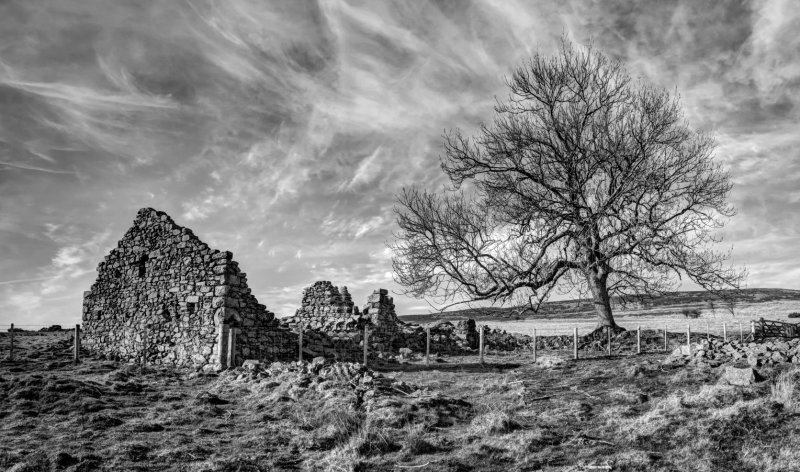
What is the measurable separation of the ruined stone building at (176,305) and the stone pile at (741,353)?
12488 millimetres

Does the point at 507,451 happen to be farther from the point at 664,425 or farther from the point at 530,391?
the point at 530,391

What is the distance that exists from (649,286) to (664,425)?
1543 cm

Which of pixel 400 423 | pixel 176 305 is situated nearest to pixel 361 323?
pixel 176 305

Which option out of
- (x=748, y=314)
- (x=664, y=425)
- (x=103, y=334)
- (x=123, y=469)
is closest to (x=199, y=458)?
(x=123, y=469)

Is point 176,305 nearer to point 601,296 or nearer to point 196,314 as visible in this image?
point 196,314

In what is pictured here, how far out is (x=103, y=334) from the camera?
22.4m

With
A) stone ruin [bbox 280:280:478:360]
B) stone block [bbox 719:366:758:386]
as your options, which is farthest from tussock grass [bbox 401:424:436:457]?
stone ruin [bbox 280:280:478:360]

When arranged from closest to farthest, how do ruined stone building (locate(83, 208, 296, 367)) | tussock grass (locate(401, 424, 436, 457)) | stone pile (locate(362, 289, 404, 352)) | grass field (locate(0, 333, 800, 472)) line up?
grass field (locate(0, 333, 800, 472)) < tussock grass (locate(401, 424, 436, 457)) < ruined stone building (locate(83, 208, 296, 367)) < stone pile (locate(362, 289, 404, 352))

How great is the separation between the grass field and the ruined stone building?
3.05 metres

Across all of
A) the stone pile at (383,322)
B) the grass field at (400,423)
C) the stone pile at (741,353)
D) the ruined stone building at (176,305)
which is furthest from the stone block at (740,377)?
the stone pile at (383,322)

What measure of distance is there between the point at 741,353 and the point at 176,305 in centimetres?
1698

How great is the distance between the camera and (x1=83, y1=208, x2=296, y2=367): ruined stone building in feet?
59.0

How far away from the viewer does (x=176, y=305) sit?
62.8ft

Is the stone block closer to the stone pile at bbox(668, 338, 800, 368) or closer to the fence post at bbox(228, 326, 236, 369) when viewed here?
the stone pile at bbox(668, 338, 800, 368)
